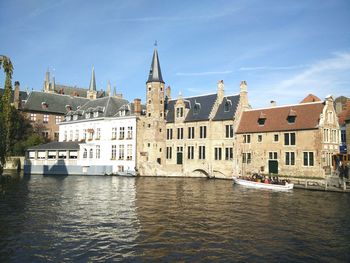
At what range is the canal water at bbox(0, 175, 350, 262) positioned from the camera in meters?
14.3

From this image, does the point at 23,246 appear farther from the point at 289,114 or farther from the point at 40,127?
the point at 40,127

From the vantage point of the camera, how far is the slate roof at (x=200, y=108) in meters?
52.0

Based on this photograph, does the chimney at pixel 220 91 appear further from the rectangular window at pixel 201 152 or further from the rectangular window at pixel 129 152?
the rectangular window at pixel 129 152

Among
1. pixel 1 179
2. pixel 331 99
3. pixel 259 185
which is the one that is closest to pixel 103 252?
pixel 1 179

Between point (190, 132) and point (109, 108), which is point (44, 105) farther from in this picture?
point (190, 132)

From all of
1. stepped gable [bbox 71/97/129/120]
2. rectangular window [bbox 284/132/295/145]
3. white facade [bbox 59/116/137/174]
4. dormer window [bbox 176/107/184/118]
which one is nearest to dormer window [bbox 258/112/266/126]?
rectangular window [bbox 284/132/295/145]

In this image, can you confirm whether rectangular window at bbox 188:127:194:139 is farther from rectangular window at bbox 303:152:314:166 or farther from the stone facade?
rectangular window at bbox 303:152:314:166

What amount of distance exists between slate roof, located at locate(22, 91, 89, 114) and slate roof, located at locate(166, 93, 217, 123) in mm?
29836

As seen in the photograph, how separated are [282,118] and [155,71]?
22801mm

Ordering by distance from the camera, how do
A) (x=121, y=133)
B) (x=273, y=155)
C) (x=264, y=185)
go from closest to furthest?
(x=264, y=185) < (x=273, y=155) < (x=121, y=133)

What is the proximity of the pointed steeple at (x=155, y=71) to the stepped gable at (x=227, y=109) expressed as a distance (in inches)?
449

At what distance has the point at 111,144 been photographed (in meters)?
56.0

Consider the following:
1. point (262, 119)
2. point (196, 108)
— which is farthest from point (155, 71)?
point (262, 119)

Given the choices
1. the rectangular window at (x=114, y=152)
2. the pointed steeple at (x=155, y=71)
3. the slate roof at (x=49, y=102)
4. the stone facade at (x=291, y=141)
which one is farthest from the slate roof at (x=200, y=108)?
the slate roof at (x=49, y=102)
